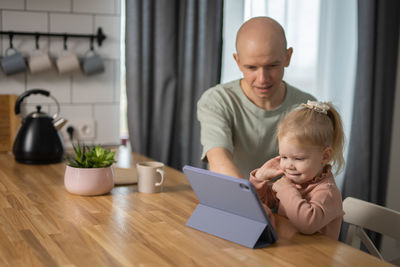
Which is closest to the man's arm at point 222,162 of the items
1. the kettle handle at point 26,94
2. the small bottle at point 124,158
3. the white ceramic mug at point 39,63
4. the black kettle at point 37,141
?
the small bottle at point 124,158

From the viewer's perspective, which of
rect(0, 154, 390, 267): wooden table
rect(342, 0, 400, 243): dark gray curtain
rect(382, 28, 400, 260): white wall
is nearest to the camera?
rect(0, 154, 390, 267): wooden table

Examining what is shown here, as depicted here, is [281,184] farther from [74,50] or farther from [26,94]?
[74,50]

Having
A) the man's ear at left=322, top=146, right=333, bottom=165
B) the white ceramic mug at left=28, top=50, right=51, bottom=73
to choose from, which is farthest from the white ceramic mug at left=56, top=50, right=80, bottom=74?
the man's ear at left=322, top=146, right=333, bottom=165

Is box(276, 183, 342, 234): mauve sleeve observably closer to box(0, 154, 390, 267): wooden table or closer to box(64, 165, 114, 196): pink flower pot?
box(0, 154, 390, 267): wooden table

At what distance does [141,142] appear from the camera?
2652mm

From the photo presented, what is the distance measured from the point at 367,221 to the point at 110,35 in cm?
164

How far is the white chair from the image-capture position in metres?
1.38

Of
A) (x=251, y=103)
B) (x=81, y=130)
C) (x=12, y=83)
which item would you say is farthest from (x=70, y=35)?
(x=251, y=103)

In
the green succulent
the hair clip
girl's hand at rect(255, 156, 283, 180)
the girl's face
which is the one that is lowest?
the green succulent

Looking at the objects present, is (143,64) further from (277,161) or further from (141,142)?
(277,161)

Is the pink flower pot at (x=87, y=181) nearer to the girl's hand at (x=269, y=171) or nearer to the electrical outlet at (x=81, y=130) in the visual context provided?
the girl's hand at (x=269, y=171)

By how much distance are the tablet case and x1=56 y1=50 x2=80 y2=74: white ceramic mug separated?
1414 millimetres

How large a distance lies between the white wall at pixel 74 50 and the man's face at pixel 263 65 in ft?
3.66

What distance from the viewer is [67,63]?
2.42m
